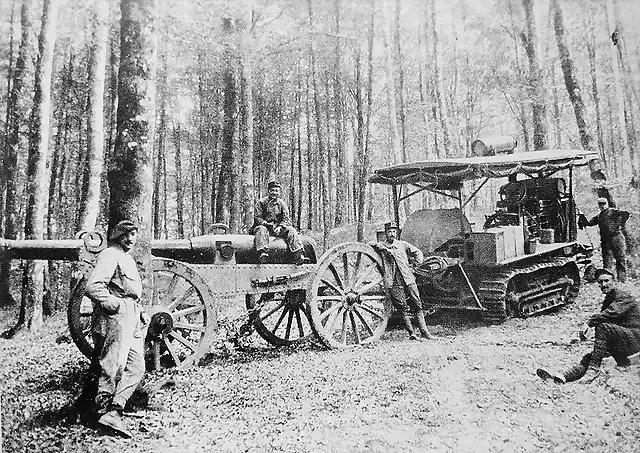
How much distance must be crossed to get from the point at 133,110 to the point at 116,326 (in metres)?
1.42

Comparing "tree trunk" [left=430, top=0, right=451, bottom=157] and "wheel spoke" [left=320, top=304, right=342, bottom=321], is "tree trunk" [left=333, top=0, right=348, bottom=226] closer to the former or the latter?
"tree trunk" [left=430, top=0, right=451, bottom=157]

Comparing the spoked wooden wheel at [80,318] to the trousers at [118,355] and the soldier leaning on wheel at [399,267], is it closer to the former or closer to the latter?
the trousers at [118,355]

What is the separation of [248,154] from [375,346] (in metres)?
2.01

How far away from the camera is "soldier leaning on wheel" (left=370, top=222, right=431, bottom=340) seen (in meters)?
4.56

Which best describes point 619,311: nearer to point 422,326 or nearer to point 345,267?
point 422,326

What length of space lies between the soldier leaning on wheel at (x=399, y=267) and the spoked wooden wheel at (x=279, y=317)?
2.89 feet

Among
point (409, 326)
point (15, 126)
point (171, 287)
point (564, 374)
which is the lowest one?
point (564, 374)

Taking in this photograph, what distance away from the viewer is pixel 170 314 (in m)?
3.68

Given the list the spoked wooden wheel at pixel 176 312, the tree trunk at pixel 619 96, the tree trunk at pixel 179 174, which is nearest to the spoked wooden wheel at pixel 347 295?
the spoked wooden wheel at pixel 176 312

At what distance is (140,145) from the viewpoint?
10.4ft

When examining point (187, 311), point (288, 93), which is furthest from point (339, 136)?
point (187, 311)

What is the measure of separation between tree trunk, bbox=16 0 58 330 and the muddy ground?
0.14 m

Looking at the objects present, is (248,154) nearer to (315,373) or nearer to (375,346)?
(315,373)

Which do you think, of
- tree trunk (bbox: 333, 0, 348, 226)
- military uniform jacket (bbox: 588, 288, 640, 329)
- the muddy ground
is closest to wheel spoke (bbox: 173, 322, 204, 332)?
the muddy ground
